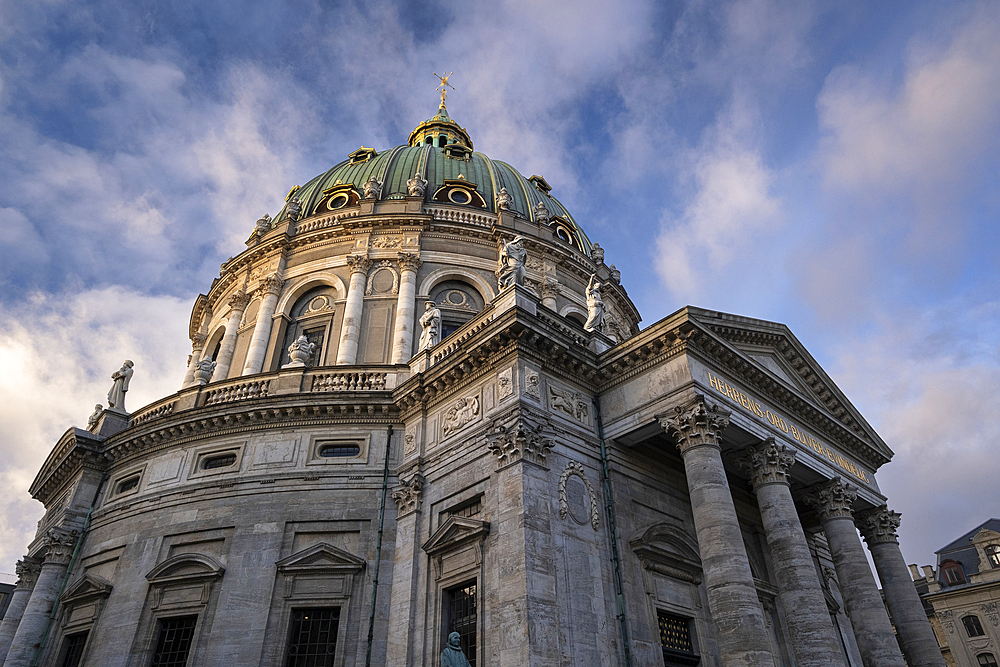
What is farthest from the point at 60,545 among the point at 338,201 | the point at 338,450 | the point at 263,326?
the point at 338,201

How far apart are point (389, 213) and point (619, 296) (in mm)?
12523

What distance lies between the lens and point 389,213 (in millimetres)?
30500

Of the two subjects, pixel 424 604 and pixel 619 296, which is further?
pixel 619 296

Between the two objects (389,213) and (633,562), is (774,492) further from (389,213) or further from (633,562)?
(389,213)

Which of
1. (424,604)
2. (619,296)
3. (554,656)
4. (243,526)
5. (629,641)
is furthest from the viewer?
(619,296)

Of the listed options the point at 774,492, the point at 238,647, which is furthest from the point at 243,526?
the point at 774,492

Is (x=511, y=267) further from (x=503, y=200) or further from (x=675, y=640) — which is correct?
(x=503, y=200)

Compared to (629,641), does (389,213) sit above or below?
above

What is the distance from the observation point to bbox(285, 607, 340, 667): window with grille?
16969 mm

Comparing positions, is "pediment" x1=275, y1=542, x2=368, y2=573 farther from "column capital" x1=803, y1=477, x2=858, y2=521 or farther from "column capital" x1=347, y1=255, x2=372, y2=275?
"column capital" x1=803, y1=477, x2=858, y2=521

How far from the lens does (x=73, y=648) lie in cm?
1964

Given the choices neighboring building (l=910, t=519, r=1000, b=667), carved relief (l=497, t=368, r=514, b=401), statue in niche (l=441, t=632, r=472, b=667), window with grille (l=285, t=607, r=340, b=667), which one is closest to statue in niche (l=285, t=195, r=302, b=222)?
carved relief (l=497, t=368, r=514, b=401)

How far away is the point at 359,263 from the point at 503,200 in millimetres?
8215

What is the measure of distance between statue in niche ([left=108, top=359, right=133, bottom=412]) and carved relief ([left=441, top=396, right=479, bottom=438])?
552 inches
